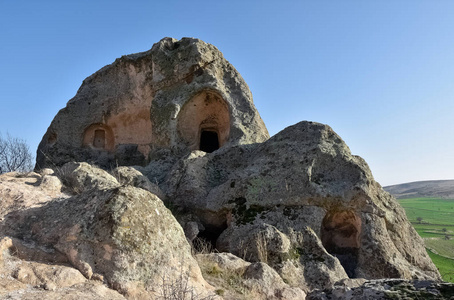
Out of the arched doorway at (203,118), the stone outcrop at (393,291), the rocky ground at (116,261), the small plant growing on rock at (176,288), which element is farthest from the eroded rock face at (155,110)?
the stone outcrop at (393,291)

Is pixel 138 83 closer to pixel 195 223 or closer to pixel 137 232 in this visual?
pixel 195 223

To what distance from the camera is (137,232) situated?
3.51m

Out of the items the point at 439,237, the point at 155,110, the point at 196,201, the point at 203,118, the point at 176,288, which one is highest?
the point at 155,110

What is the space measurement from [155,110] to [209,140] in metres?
2.72

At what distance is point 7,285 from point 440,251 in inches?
1198

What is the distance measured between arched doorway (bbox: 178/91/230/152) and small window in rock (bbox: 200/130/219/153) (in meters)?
0.47

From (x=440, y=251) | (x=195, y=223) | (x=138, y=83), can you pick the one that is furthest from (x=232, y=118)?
(x=440, y=251)

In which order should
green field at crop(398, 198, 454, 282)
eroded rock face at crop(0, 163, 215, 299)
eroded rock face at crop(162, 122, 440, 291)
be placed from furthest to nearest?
1. green field at crop(398, 198, 454, 282)
2. eroded rock face at crop(162, 122, 440, 291)
3. eroded rock face at crop(0, 163, 215, 299)

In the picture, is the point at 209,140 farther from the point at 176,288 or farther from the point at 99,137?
the point at 176,288

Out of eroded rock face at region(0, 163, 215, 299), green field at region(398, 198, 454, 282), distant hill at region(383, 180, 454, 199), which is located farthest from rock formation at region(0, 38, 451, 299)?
distant hill at region(383, 180, 454, 199)

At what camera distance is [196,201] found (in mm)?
7762

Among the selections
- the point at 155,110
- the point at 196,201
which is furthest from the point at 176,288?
the point at 155,110

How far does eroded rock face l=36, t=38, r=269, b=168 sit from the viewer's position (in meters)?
12.2

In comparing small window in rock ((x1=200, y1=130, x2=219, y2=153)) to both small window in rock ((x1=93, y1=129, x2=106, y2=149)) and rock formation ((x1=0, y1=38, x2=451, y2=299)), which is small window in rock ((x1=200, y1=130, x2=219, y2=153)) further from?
small window in rock ((x1=93, y1=129, x2=106, y2=149))
